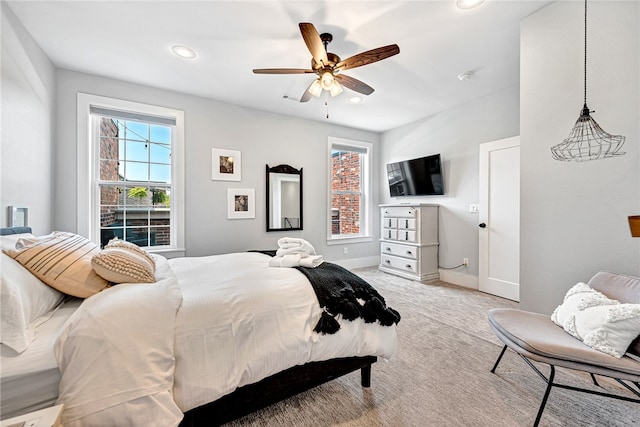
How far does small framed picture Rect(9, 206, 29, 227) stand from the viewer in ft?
6.16

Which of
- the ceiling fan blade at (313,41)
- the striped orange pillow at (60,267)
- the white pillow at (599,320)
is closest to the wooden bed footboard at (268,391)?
the striped orange pillow at (60,267)

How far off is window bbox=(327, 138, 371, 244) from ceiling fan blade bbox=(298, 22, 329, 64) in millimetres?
2629

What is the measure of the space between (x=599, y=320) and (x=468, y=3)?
2248 mm

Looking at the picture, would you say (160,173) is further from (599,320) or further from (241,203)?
(599,320)

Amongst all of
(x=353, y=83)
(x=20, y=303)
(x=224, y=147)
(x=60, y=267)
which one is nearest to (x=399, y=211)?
(x=353, y=83)

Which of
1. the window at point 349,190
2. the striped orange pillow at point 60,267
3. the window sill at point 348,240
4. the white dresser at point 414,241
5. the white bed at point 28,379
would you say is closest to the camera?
the white bed at point 28,379

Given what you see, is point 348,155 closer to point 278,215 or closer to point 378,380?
point 278,215

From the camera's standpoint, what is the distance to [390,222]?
14.8ft

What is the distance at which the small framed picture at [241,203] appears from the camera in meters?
3.74

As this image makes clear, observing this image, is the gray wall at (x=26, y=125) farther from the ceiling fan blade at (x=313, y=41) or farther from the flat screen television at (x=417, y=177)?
the flat screen television at (x=417, y=177)

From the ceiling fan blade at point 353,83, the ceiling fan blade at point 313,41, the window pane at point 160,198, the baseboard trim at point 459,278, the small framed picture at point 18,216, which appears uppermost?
the ceiling fan blade at point 313,41

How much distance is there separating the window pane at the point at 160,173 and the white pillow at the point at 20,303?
243 cm

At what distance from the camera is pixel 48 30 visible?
218 cm

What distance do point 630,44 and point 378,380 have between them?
8.93 feet
